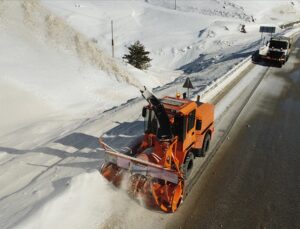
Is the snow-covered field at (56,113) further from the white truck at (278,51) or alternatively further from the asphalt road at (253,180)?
the white truck at (278,51)

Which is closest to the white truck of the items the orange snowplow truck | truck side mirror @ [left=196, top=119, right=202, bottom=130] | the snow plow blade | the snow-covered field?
the snow-covered field

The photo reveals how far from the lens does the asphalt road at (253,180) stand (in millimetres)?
9648

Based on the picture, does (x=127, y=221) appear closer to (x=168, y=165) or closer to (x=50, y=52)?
(x=168, y=165)

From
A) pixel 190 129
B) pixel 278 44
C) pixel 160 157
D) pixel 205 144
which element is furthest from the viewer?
pixel 278 44

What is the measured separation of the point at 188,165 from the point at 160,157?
6.00 ft

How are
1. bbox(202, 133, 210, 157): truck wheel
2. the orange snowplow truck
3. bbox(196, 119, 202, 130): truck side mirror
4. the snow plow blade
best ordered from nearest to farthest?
1. the snow plow blade
2. the orange snowplow truck
3. bbox(196, 119, 202, 130): truck side mirror
4. bbox(202, 133, 210, 157): truck wheel

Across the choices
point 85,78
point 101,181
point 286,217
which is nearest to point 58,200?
point 101,181

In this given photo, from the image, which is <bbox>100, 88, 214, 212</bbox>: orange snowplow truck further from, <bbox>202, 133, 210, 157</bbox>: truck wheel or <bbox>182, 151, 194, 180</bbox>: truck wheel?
<bbox>202, 133, 210, 157</bbox>: truck wheel

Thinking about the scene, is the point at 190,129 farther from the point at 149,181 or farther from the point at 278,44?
the point at 278,44

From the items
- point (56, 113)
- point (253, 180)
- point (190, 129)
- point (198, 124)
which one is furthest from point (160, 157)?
point (56, 113)

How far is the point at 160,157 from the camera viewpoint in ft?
33.4

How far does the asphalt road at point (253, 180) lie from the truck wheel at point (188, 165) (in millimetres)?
526

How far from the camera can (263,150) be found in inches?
547

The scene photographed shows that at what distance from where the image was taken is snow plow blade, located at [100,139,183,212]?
363 inches
